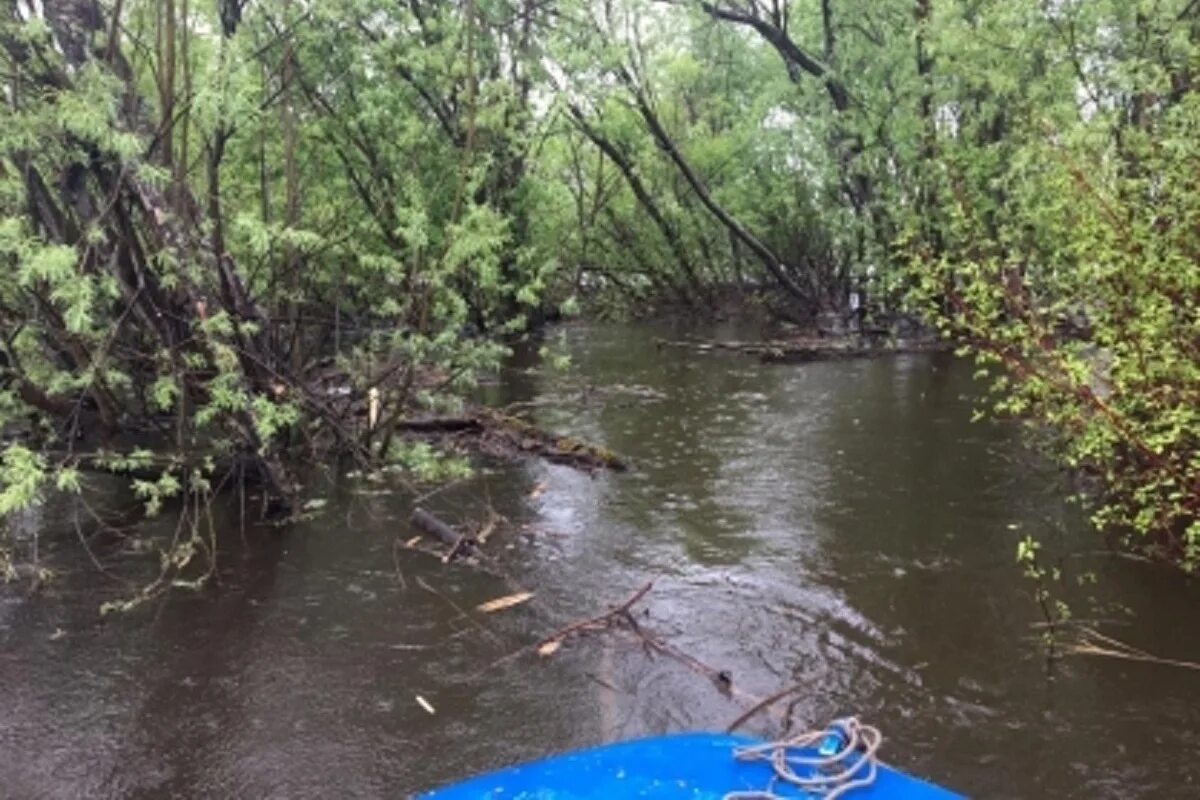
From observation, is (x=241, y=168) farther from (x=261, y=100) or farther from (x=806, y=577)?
(x=806, y=577)

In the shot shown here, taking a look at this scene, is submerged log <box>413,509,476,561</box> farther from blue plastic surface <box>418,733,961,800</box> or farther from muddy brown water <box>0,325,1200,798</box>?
blue plastic surface <box>418,733,961,800</box>

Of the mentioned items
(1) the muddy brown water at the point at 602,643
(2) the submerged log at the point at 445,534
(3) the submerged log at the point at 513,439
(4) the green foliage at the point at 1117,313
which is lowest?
(1) the muddy brown water at the point at 602,643

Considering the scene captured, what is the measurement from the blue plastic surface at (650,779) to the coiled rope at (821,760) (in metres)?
0.03

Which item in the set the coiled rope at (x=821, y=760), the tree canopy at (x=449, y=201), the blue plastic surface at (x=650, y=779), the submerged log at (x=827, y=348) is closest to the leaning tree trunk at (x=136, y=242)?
the tree canopy at (x=449, y=201)

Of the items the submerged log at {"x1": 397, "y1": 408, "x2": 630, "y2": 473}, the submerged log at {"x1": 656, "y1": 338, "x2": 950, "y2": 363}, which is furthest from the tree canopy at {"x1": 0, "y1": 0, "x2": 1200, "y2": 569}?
the submerged log at {"x1": 656, "y1": 338, "x2": 950, "y2": 363}

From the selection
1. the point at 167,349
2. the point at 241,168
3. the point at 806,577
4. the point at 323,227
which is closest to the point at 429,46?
the point at 241,168

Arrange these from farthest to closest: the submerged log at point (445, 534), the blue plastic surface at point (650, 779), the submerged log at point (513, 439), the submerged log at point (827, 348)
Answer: the submerged log at point (827, 348)
the submerged log at point (513, 439)
the submerged log at point (445, 534)
the blue plastic surface at point (650, 779)

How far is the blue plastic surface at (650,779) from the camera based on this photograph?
122 inches

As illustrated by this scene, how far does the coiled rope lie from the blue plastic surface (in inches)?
1.2

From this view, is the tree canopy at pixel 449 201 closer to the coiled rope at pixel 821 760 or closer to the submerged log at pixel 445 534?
the submerged log at pixel 445 534

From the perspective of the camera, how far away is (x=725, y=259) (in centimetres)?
2128

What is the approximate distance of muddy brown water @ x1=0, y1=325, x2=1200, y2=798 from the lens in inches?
156

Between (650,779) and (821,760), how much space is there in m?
0.58

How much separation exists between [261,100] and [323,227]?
1068 millimetres
